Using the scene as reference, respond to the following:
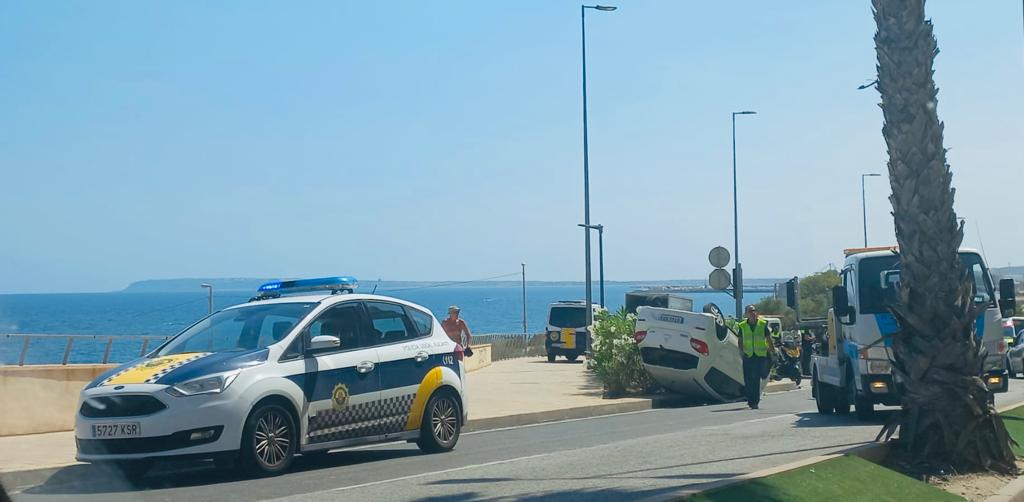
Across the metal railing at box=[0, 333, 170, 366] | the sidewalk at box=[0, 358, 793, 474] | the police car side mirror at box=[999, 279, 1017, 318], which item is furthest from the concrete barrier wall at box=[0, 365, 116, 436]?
the police car side mirror at box=[999, 279, 1017, 318]

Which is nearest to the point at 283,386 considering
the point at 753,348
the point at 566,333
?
the point at 753,348

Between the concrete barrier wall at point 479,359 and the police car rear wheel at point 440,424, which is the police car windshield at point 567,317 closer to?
the concrete barrier wall at point 479,359

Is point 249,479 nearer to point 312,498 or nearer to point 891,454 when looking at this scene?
point 312,498

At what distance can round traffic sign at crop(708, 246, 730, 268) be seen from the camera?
27.5 meters

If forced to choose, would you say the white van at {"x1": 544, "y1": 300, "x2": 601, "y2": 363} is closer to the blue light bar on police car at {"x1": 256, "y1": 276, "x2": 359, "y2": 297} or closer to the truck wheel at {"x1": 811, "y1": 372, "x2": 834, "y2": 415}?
the truck wheel at {"x1": 811, "y1": 372, "x2": 834, "y2": 415}

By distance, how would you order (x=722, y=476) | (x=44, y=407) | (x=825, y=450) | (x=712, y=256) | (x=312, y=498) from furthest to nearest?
(x=712, y=256) → (x=44, y=407) → (x=825, y=450) → (x=722, y=476) → (x=312, y=498)

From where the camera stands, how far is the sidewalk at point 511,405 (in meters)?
11.7

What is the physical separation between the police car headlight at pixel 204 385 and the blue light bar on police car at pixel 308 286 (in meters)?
A: 2.28

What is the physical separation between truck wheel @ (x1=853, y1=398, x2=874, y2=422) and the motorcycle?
13.0 metres

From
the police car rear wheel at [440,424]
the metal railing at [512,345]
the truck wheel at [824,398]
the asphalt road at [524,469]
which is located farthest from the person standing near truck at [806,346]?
the police car rear wheel at [440,424]

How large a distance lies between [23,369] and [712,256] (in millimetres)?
16064

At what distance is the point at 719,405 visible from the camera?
21.1m

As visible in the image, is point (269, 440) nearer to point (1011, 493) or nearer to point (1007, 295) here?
point (1011, 493)

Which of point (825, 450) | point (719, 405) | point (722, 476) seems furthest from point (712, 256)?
point (722, 476)
